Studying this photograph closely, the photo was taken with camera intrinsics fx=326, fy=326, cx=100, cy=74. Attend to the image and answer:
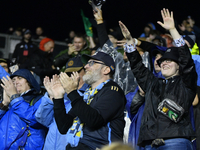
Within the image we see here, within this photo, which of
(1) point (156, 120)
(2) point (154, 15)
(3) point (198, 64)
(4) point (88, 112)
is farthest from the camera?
(2) point (154, 15)

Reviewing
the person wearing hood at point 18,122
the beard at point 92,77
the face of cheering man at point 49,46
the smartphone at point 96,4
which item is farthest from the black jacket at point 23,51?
the beard at point 92,77

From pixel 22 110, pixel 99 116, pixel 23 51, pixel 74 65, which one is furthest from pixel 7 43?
pixel 99 116

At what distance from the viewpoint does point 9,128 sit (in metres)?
4.80

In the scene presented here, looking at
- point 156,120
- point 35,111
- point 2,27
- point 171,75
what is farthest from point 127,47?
point 2,27

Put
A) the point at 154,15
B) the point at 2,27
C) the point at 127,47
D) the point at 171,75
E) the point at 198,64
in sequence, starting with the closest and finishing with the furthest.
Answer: the point at 171,75 → the point at 127,47 → the point at 198,64 → the point at 2,27 → the point at 154,15

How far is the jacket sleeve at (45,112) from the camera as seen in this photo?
4383 millimetres

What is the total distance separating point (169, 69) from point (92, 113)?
1247 millimetres

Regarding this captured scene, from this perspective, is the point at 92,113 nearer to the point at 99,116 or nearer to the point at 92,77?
the point at 99,116

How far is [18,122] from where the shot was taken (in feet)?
15.8

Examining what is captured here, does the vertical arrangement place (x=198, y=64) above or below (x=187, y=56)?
below

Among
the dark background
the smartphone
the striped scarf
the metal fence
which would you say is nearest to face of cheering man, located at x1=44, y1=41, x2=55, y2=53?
the metal fence

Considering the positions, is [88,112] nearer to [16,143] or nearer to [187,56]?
[187,56]

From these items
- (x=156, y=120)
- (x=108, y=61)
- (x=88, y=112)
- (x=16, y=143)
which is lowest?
(x=16, y=143)

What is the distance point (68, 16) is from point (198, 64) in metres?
10.2
